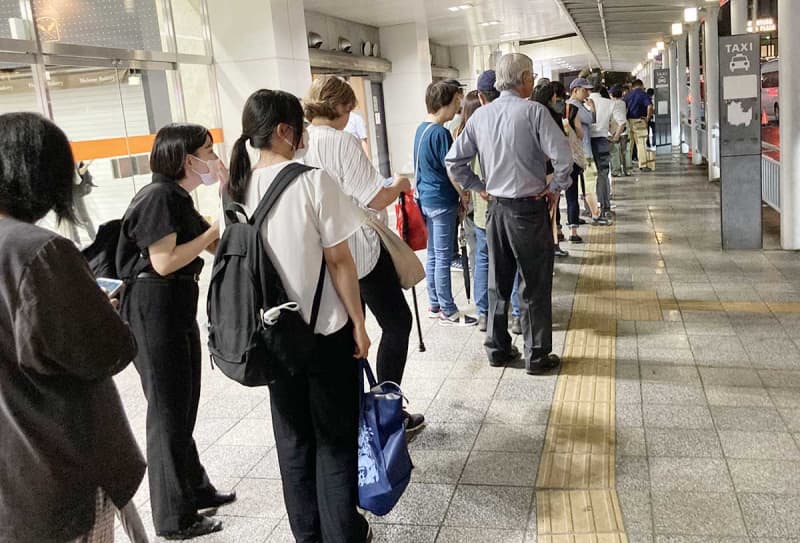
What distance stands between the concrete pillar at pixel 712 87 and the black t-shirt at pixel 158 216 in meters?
11.8

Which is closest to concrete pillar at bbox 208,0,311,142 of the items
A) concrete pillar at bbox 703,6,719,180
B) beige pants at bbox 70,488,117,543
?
beige pants at bbox 70,488,117,543

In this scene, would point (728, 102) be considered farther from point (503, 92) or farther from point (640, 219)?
point (503, 92)

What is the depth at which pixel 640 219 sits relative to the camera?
962 centimetres

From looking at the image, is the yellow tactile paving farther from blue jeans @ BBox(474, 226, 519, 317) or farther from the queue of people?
blue jeans @ BBox(474, 226, 519, 317)

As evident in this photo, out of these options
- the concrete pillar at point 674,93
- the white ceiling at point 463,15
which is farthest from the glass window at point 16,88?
the concrete pillar at point 674,93

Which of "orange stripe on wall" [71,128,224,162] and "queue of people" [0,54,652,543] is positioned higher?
"orange stripe on wall" [71,128,224,162]

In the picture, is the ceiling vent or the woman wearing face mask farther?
the ceiling vent

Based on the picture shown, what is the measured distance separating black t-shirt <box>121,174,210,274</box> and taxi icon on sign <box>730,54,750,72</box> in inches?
232

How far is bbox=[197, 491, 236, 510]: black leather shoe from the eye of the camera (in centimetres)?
305

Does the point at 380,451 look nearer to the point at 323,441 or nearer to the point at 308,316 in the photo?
the point at 323,441

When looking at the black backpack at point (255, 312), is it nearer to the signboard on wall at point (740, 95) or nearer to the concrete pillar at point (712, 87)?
the signboard on wall at point (740, 95)

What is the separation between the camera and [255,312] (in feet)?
7.22

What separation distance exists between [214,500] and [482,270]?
2.78m

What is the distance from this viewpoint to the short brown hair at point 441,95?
502 cm
